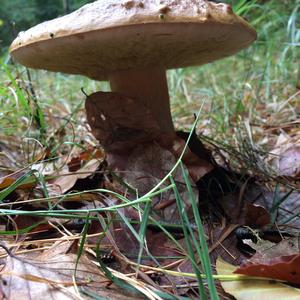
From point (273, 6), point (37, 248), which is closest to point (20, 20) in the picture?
point (273, 6)

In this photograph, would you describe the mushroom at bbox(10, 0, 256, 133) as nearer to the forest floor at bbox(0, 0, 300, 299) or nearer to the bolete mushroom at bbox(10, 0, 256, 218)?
the bolete mushroom at bbox(10, 0, 256, 218)

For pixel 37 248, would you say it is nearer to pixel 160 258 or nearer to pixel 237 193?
pixel 160 258

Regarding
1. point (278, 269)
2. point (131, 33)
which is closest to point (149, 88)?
point (131, 33)

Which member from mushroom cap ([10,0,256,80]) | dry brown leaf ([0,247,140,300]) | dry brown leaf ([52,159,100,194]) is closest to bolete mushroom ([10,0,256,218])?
mushroom cap ([10,0,256,80])

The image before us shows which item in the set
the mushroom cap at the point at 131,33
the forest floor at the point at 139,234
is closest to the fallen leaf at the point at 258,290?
the forest floor at the point at 139,234

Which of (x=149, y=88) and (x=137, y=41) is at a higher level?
(x=137, y=41)

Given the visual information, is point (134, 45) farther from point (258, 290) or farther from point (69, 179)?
point (258, 290)
